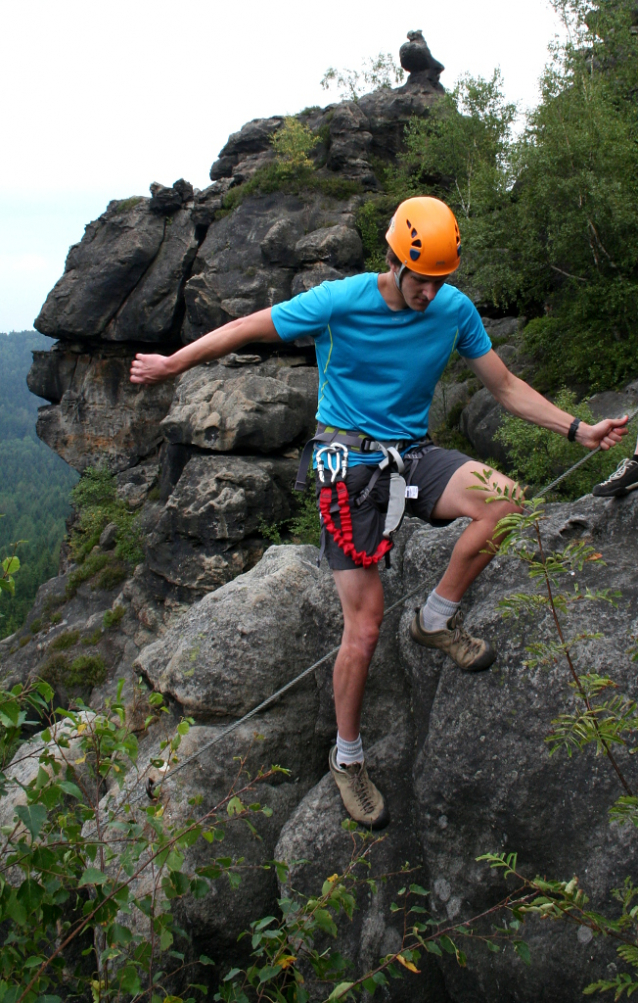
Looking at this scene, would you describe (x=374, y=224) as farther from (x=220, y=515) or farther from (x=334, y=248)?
(x=220, y=515)

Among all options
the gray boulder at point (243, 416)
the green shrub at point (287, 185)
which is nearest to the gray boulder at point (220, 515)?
the gray boulder at point (243, 416)

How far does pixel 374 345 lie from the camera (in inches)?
167

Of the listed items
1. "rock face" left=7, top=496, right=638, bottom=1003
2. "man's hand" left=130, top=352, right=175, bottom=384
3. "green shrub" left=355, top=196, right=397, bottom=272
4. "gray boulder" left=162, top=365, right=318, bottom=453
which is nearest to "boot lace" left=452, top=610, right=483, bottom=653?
"rock face" left=7, top=496, right=638, bottom=1003

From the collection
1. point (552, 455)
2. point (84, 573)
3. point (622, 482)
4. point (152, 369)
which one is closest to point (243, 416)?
point (552, 455)

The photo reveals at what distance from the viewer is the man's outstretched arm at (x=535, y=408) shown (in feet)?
14.4

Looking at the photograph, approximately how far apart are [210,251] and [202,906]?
30733mm

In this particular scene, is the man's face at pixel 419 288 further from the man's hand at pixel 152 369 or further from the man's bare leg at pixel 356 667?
the man's bare leg at pixel 356 667

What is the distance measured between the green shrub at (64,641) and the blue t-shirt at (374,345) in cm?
2647

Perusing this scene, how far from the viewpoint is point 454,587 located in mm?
4402

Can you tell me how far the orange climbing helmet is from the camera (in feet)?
12.7

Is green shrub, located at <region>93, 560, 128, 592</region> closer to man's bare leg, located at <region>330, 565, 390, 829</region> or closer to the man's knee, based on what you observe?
man's bare leg, located at <region>330, 565, 390, 829</region>

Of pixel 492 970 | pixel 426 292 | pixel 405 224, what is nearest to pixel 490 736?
pixel 492 970

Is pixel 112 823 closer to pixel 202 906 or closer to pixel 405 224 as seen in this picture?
pixel 202 906

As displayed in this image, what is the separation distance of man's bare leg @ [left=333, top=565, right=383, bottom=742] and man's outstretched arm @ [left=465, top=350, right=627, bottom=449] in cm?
152
